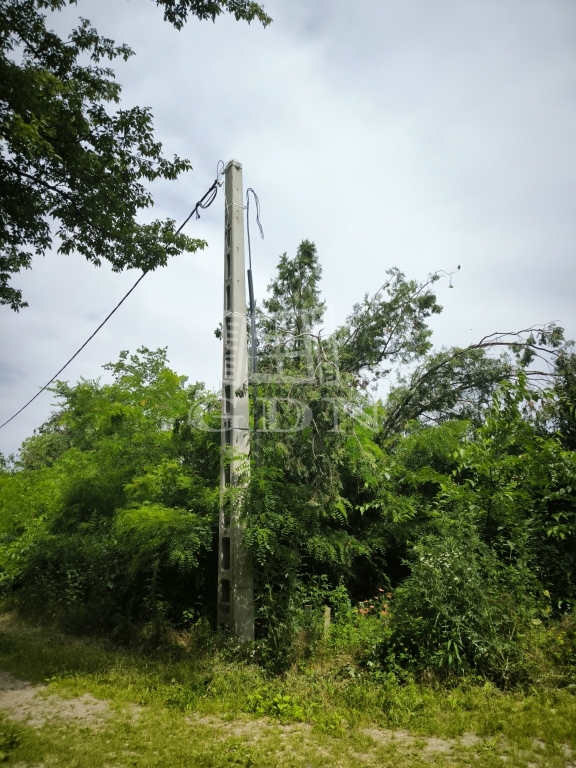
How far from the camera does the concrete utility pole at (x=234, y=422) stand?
21.8ft

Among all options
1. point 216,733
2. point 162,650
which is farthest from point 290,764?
point 162,650

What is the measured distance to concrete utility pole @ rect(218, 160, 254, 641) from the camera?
663cm

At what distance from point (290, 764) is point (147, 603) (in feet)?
12.9

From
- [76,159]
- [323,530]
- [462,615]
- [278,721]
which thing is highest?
[76,159]

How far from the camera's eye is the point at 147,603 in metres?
7.35

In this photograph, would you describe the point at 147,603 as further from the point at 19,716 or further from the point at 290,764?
the point at 290,764

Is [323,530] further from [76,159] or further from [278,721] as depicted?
[76,159]

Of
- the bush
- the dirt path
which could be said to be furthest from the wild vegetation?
the dirt path

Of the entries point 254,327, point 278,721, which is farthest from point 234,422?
point 278,721

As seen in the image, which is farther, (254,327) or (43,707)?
(254,327)

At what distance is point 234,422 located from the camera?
720 centimetres

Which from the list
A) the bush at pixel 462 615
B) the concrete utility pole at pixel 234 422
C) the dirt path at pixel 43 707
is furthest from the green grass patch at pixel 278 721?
the concrete utility pole at pixel 234 422

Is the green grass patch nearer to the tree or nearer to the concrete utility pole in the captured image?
the concrete utility pole

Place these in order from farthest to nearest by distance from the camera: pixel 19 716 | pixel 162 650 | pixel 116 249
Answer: pixel 116 249
pixel 162 650
pixel 19 716
